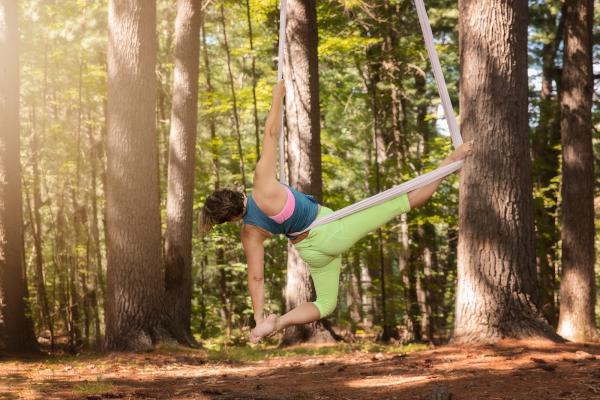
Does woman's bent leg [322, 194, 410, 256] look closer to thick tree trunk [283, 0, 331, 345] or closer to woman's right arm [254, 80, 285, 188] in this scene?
woman's right arm [254, 80, 285, 188]

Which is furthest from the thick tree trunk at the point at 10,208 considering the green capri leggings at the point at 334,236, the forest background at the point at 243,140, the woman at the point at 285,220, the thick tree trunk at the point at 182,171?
the green capri leggings at the point at 334,236

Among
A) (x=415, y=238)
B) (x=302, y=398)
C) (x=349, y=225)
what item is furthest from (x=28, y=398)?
(x=415, y=238)

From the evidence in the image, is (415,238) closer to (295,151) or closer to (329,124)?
(329,124)

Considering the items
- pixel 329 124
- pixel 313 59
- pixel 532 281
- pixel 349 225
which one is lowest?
pixel 532 281

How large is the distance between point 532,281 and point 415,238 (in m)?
10.9

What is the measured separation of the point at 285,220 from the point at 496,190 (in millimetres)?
3067

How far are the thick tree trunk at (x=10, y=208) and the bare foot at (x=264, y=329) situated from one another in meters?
6.14

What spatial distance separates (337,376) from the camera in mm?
6461

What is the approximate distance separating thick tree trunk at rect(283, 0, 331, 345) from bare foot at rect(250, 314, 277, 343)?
5.64 metres

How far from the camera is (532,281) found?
6754 mm

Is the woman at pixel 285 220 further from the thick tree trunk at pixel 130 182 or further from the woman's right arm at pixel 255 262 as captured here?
the thick tree trunk at pixel 130 182

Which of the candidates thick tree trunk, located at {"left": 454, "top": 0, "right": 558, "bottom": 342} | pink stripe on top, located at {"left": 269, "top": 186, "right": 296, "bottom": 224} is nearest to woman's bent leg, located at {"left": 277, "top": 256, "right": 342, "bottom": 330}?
pink stripe on top, located at {"left": 269, "top": 186, "right": 296, "bottom": 224}

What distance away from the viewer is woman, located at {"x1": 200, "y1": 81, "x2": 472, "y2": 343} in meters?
4.38

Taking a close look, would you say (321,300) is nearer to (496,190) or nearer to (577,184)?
(496,190)
